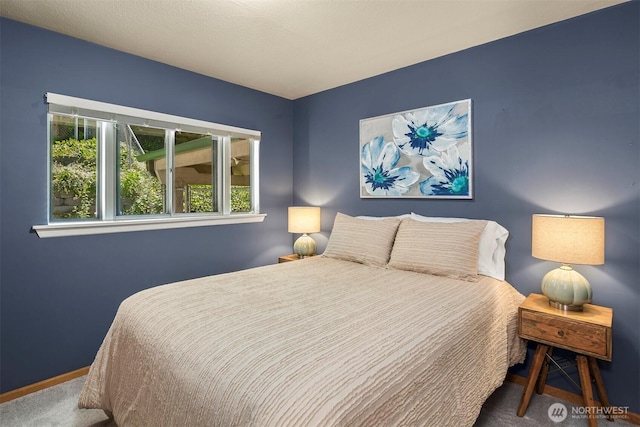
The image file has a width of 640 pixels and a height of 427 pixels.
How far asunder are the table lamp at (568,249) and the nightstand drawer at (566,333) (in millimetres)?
133

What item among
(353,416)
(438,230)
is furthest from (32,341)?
(438,230)

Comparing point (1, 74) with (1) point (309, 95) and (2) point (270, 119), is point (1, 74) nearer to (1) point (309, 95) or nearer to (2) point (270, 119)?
(2) point (270, 119)

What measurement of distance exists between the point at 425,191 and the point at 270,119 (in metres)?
1.94

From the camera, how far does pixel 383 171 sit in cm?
308

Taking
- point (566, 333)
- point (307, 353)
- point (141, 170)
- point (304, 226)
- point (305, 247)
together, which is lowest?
point (566, 333)

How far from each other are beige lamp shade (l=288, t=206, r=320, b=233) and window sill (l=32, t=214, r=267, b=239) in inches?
19.1

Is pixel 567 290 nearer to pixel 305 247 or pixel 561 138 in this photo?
pixel 561 138

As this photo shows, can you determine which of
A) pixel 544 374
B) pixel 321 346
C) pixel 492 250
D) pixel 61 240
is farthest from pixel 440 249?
pixel 61 240

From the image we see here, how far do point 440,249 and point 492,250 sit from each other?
39 centimetres

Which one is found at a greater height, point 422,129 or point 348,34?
point 348,34

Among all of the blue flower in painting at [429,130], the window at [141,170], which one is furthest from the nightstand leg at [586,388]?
the window at [141,170]

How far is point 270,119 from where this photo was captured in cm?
370

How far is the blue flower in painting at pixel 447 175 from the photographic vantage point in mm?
2574

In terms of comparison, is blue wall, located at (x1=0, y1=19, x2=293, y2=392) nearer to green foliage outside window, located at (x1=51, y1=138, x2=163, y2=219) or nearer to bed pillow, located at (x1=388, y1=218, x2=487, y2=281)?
green foliage outside window, located at (x1=51, y1=138, x2=163, y2=219)
